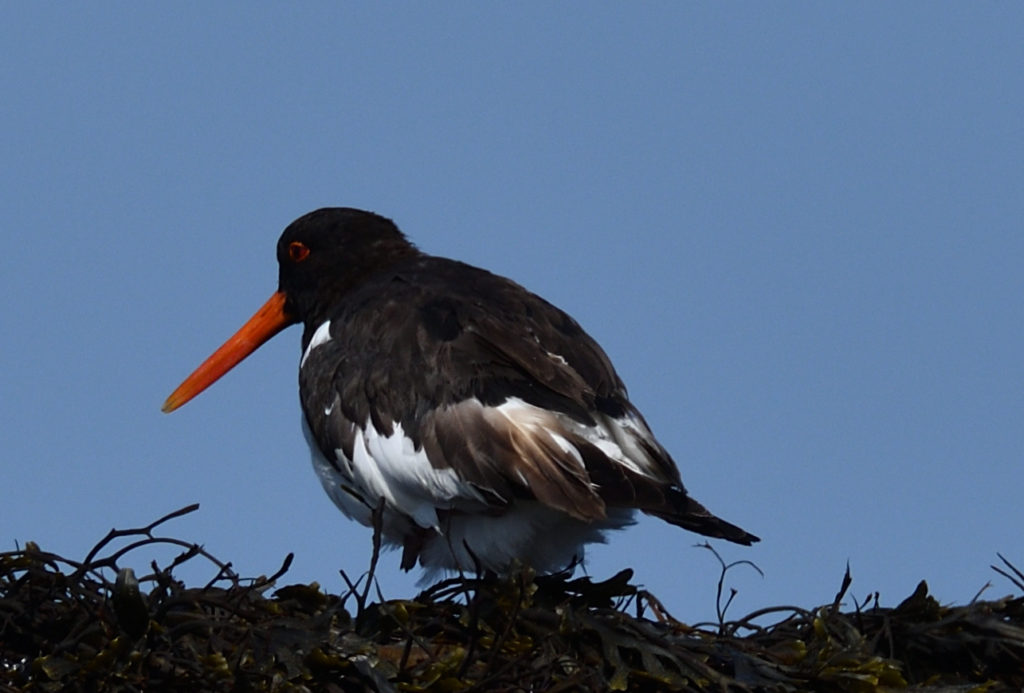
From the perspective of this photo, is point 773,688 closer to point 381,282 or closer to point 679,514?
point 679,514

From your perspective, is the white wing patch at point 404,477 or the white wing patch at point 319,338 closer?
the white wing patch at point 404,477

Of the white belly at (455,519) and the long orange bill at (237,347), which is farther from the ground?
the long orange bill at (237,347)

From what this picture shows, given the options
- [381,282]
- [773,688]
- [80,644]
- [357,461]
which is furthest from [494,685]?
[381,282]

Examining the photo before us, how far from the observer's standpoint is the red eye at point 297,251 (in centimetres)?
Result: 769

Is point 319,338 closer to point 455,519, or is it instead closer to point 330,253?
point 330,253

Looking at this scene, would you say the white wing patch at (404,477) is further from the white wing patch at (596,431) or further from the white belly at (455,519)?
the white wing patch at (596,431)

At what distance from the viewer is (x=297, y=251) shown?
7.73 meters

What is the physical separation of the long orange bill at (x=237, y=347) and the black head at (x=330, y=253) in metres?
0.10

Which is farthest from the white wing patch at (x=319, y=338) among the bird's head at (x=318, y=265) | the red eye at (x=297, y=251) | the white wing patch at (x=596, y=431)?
the white wing patch at (x=596, y=431)

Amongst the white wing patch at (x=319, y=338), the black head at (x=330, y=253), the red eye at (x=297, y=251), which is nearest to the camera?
the white wing patch at (x=319, y=338)

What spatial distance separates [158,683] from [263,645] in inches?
12.1

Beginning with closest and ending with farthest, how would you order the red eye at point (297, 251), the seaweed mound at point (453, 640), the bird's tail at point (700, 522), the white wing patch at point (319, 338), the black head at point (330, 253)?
the seaweed mound at point (453, 640) < the bird's tail at point (700, 522) < the white wing patch at point (319, 338) < the black head at point (330, 253) < the red eye at point (297, 251)

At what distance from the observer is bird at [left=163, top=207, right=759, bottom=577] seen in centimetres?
509

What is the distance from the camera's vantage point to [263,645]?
4.06 meters
